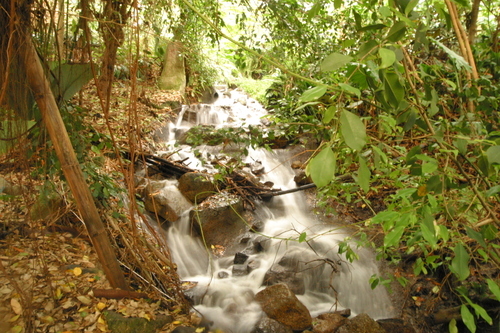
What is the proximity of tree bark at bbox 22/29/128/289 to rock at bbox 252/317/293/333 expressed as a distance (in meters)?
1.55

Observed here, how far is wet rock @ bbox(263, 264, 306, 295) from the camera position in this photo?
4066 millimetres

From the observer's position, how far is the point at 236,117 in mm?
9438

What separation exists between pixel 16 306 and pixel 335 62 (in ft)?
8.19

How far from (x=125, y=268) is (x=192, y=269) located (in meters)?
1.45

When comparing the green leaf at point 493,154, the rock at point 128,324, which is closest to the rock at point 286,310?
the rock at point 128,324

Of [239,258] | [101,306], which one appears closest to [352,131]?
[101,306]

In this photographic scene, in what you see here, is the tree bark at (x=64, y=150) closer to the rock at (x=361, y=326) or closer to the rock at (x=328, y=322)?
the rock at (x=328, y=322)

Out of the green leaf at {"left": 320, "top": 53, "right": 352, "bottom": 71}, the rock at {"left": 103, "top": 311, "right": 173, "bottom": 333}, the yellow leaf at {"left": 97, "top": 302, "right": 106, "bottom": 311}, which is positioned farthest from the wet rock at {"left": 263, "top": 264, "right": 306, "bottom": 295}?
the green leaf at {"left": 320, "top": 53, "right": 352, "bottom": 71}

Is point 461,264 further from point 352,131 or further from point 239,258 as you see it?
point 239,258

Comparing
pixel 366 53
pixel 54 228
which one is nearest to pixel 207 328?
pixel 54 228

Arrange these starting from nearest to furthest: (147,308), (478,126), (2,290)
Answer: (478,126)
(2,290)
(147,308)

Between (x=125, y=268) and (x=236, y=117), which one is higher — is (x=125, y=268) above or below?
below

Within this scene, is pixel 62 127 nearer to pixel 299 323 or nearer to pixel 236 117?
pixel 299 323

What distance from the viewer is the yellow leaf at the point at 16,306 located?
2.27 meters
